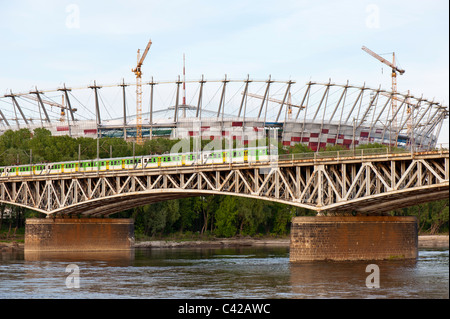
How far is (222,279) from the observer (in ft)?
209

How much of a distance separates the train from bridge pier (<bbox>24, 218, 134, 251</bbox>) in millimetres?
7206

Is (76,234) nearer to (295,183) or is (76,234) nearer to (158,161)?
(158,161)

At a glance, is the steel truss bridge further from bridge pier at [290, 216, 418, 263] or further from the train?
bridge pier at [290, 216, 418, 263]

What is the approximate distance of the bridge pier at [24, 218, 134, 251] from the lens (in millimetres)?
100688

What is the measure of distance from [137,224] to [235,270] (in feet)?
193

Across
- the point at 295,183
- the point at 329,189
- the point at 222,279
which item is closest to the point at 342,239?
the point at 329,189

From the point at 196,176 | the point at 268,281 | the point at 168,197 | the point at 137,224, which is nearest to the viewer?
the point at 268,281

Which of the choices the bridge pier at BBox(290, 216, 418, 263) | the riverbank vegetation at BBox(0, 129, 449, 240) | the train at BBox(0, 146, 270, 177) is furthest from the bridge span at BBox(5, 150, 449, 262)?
the riverbank vegetation at BBox(0, 129, 449, 240)

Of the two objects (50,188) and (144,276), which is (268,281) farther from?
(50,188)
